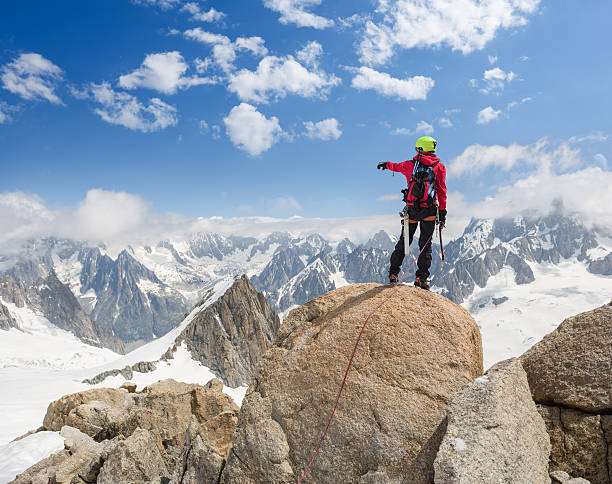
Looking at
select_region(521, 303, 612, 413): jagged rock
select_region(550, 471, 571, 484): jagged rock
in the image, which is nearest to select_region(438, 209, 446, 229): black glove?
select_region(521, 303, 612, 413): jagged rock

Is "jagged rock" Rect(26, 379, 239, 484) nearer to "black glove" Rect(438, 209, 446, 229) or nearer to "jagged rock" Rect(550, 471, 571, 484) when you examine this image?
"jagged rock" Rect(550, 471, 571, 484)

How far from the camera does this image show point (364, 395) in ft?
29.7

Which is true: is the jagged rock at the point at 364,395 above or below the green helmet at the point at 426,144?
below

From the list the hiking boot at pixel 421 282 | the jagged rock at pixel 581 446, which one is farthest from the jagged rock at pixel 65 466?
the jagged rock at pixel 581 446

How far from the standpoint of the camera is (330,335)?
10547 mm

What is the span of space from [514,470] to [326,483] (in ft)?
13.4

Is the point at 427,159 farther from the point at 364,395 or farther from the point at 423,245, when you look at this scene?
the point at 364,395

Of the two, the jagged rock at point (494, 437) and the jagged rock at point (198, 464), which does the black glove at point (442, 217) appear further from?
the jagged rock at point (198, 464)

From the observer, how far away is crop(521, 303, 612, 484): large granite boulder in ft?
27.2

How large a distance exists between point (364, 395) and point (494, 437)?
2.93 meters

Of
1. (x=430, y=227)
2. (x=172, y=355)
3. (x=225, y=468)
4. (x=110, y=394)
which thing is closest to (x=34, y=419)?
(x=110, y=394)

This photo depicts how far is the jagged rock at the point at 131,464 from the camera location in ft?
37.4

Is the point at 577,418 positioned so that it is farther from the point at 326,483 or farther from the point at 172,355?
the point at 172,355

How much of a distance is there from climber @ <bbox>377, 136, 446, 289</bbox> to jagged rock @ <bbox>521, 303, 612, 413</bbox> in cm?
384
